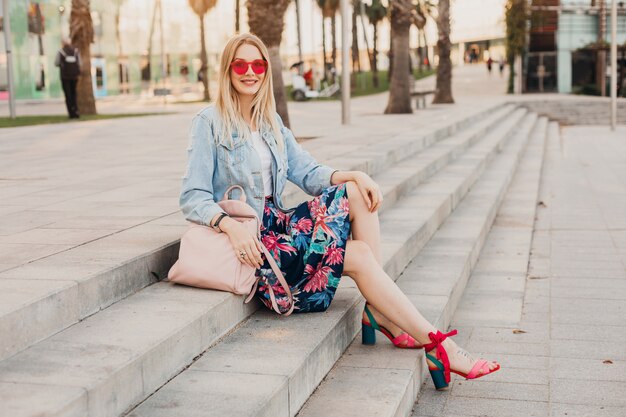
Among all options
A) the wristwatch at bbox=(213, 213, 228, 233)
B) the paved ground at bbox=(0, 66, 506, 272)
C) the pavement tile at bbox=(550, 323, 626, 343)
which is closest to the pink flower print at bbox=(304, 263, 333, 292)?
the wristwatch at bbox=(213, 213, 228, 233)

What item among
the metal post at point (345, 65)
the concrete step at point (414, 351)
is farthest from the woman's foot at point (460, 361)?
the metal post at point (345, 65)

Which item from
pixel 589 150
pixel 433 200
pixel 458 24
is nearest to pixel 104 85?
pixel 589 150

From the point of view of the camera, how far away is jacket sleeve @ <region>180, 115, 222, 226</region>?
4.38 meters

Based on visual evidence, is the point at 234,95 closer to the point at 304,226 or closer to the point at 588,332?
the point at 304,226

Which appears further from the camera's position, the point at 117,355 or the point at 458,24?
the point at 458,24

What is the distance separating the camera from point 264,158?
477 cm

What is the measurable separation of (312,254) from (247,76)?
3.15 ft

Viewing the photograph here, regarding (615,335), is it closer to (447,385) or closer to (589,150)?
(447,385)

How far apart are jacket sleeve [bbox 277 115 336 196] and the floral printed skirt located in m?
0.40

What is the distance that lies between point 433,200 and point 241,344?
5.04 metres

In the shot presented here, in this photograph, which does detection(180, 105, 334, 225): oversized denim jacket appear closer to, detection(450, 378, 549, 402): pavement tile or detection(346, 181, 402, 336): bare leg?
detection(346, 181, 402, 336): bare leg

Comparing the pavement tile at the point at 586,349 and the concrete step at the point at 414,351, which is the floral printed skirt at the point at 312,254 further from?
the pavement tile at the point at 586,349

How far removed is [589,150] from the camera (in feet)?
70.2

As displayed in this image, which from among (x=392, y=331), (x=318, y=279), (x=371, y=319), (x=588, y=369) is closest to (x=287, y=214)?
(x=318, y=279)
